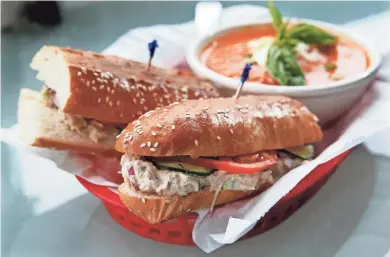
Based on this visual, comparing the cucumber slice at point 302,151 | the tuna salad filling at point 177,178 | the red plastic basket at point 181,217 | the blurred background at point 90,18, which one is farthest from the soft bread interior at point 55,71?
the blurred background at point 90,18

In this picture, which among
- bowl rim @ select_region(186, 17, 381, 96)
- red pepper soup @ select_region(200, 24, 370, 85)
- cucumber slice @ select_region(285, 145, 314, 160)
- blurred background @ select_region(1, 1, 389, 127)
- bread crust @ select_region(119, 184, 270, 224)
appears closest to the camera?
bread crust @ select_region(119, 184, 270, 224)

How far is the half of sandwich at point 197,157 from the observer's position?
1.53 m

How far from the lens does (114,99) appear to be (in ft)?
6.04

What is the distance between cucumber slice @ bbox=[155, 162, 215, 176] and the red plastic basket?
0.12 metres

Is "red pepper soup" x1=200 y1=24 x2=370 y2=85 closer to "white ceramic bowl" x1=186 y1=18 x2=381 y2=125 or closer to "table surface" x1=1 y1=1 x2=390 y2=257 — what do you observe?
"white ceramic bowl" x1=186 y1=18 x2=381 y2=125

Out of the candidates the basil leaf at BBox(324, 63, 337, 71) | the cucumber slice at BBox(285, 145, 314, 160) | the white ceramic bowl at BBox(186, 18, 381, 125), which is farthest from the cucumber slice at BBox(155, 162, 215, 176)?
the basil leaf at BBox(324, 63, 337, 71)

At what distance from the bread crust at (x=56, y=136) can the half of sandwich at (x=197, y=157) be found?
0.27 metres

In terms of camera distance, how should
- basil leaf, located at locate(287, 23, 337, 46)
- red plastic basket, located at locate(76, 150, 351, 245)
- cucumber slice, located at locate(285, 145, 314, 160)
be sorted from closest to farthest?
A: red plastic basket, located at locate(76, 150, 351, 245) → cucumber slice, located at locate(285, 145, 314, 160) → basil leaf, located at locate(287, 23, 337, 46)

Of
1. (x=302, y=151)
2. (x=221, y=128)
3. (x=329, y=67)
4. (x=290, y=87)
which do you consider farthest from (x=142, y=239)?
(x=329, y=67)

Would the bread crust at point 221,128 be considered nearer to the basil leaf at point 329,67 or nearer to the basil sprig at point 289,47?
the basil sprig at point 289,47

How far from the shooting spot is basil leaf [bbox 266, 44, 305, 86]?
2.06 metres

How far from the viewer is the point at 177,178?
1.53 m

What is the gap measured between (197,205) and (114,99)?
0.45m

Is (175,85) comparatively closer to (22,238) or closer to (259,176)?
(259,176)
